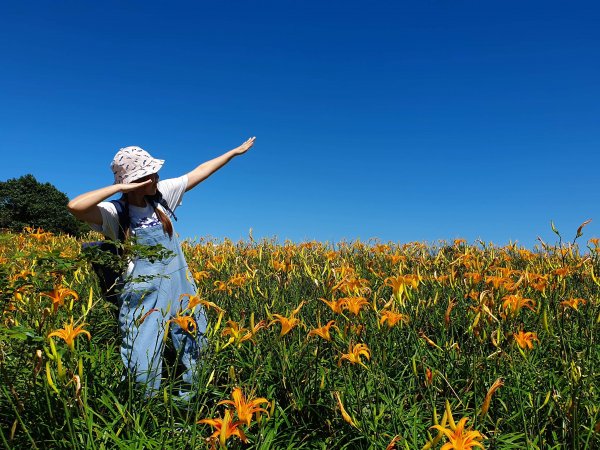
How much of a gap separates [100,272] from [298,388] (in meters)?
1.44

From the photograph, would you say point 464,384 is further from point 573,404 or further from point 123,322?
point 123,322

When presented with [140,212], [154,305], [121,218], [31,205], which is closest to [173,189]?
[140,212]

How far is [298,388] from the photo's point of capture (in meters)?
2.47

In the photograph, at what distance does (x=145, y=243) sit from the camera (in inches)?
115

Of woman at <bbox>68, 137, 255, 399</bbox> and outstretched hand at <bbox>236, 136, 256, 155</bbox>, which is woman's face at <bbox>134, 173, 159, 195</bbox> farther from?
outstretched hand at <bbox>236, 136, 256, 155</bbox>

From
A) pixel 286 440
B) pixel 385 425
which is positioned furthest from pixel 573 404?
pixel 286 440

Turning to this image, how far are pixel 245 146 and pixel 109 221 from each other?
1533 mm

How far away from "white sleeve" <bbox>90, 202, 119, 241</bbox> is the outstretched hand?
1.33 meters

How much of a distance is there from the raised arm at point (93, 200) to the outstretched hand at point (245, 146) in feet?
4.15

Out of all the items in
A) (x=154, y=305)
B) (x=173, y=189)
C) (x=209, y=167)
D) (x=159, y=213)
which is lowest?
(x=154, y=305)

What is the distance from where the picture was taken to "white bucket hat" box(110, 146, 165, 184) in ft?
9.24

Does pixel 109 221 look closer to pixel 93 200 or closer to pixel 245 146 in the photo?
pixel 93 200

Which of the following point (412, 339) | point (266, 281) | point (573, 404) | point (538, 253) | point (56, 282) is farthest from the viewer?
point (538, 253)

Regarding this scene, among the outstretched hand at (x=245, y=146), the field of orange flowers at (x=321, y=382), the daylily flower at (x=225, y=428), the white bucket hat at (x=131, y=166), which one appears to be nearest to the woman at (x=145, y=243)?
the white bucket hat at (x=131, y=166)
